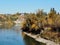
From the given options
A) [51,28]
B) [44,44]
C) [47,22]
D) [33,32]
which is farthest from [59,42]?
[47,22]

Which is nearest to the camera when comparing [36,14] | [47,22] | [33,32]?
[33,32]

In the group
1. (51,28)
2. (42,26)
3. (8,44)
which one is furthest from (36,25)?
(8,44)

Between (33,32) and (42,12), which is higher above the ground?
(42,12)

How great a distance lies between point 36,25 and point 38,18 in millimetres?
9999

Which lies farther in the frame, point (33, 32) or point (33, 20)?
point (33, 20)

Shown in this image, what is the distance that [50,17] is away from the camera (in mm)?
83938

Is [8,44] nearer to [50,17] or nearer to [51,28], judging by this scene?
[51,28]

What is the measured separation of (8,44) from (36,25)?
26964 mm

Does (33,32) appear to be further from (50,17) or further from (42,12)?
(42,12)

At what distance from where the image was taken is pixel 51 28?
2739 inches

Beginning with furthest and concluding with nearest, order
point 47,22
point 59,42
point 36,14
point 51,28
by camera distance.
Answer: point 36,14
point 47,22
point 51,28
point 59,42

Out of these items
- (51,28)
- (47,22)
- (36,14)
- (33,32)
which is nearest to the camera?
(51,28)

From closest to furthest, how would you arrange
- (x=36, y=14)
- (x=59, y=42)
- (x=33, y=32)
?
(x=59, y=42) < (x=33, y=32) < (x=36, y=14)

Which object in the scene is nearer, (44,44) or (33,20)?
(44,44)
